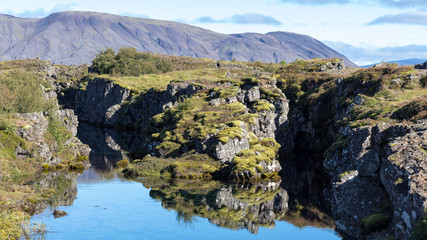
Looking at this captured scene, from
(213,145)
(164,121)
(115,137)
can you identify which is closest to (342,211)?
(213,145)

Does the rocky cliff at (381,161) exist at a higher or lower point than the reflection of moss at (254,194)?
higher

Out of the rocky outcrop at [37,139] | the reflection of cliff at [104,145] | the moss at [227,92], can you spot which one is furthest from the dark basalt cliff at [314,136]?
the rocky outcrop at [37,139]

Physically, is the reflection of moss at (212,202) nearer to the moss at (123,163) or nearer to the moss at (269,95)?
the moss at (123,163)

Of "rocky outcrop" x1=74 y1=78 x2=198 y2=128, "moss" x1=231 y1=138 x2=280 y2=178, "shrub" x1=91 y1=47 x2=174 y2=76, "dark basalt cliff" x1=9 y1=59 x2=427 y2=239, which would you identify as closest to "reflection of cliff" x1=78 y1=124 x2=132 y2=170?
"dark basalt cliff" x1=9 y1=59 x2=427 y2=239

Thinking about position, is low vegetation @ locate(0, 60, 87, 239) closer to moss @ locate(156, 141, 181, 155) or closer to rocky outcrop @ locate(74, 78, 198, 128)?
moss @ locate(156, 141, 181, 155)

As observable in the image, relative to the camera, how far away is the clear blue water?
38363mm

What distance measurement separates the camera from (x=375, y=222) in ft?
105

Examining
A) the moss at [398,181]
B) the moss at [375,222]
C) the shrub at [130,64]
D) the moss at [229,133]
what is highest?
the shrub at [130,64]

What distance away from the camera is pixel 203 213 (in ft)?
150

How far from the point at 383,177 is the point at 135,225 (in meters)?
22.3

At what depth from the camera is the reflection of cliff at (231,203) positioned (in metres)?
44.1

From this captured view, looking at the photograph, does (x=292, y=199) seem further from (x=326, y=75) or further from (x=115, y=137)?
(x=115, y=137)

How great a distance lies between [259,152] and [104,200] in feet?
85.0

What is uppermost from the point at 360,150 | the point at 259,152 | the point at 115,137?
the point at 360,150
